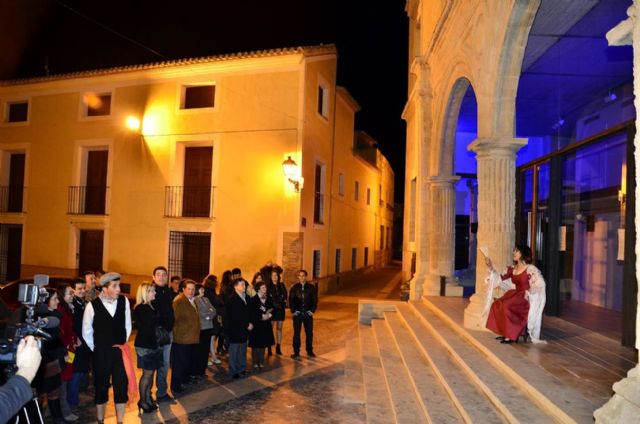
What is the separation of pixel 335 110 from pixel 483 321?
1368cm

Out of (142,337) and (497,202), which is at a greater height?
(497,202)

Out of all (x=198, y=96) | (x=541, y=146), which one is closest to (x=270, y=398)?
(x=541, y=146)

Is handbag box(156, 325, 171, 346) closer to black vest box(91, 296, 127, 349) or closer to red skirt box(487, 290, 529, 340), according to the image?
black vest box(91, 296, 127, 349)

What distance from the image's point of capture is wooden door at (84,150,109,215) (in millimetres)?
17438

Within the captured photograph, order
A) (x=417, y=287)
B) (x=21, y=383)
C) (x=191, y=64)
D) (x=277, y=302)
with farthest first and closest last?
1. (x=191, y=64)
2. (x=417, y=287)
3. (x=277, y=302)
4. (x=21, y=383)

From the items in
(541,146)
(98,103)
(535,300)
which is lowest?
(535,300)

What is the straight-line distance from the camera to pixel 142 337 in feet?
18.9

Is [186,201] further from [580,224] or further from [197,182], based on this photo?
[580,224]

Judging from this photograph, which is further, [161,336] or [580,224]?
[580,224]

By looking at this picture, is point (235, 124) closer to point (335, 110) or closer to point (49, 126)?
point (335, 110)

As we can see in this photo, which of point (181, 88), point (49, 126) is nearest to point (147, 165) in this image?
point (181, 88)

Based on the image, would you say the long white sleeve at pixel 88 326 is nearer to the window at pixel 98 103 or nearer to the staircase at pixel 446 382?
the staircase at pixel 446 382

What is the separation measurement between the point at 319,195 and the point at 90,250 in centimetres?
921

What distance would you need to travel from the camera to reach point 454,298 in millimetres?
10375
